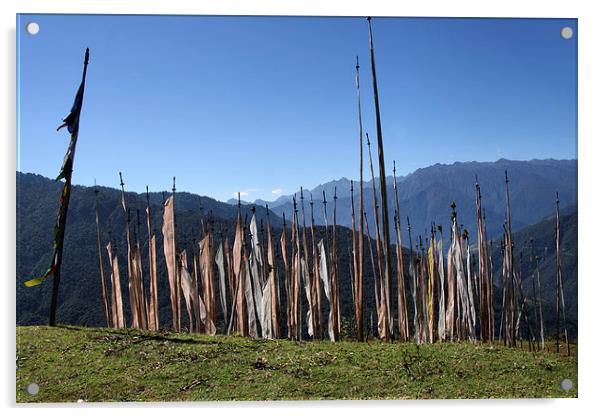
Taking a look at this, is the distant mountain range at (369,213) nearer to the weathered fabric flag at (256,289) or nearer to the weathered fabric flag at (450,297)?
the weathered fabric flag at (450,297)

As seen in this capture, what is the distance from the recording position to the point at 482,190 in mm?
6086

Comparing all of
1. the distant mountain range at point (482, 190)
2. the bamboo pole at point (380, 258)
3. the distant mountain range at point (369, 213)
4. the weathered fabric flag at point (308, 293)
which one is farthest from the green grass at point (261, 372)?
the weathered fabric flag at point (308, 293)

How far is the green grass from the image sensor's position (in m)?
4.41

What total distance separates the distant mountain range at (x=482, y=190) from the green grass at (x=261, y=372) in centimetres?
139

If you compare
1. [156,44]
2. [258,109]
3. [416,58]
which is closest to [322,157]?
[258,109]

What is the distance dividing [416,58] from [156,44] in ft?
6.87

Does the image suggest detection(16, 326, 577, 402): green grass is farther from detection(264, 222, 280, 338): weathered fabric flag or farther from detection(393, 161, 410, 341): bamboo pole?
detection(264, 222, 280, 338): weathered fabric flag

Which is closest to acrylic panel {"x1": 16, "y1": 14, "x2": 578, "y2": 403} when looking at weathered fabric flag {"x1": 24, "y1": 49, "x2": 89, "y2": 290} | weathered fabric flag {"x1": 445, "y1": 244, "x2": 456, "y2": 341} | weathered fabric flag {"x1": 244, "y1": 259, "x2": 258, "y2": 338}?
weathered fabric flag {"x1": 24, "y1": 49, "x2": 89, "y2": 290}

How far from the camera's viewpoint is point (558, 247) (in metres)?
5.25

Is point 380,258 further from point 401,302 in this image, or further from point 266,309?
point 266,309

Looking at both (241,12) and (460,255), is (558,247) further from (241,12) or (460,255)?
(241,12)

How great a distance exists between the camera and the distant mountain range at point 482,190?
488 cm

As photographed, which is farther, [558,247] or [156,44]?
[558,247]

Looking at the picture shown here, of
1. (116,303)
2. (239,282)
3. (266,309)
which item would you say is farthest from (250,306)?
(116,303)
